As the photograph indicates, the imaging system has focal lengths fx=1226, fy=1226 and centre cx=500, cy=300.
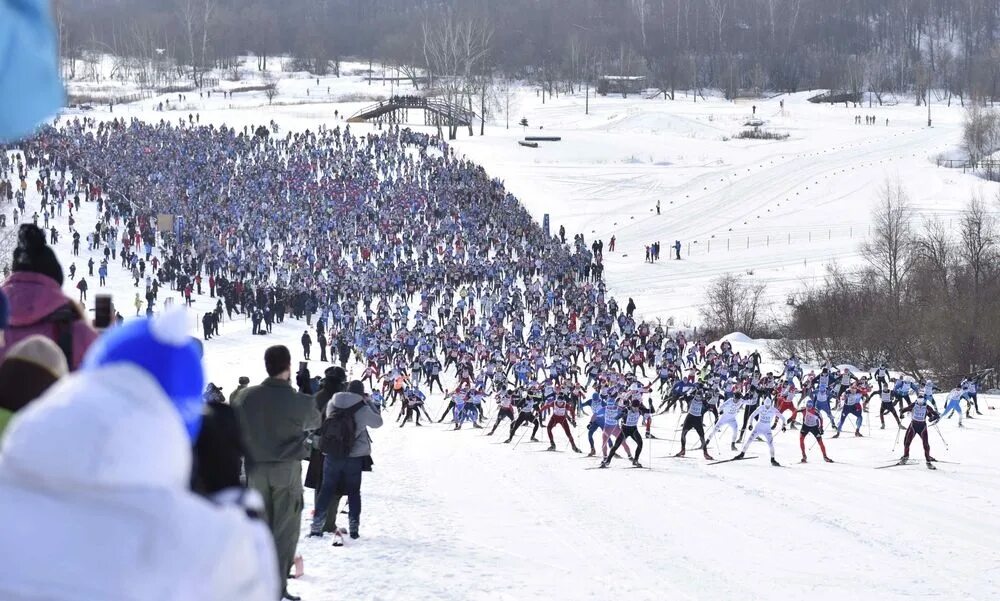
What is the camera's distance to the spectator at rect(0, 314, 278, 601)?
5.28ft

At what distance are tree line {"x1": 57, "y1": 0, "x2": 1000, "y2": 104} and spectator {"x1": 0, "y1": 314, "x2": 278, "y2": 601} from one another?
397 ft

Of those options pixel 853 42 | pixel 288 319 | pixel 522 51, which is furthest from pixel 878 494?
pixel 853 42

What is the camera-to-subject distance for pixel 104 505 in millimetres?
1633

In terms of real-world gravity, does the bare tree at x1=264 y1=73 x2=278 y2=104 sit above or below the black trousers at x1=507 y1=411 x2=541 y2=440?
above

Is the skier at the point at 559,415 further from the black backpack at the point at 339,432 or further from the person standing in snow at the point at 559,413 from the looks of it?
the black backpack at the point at 339,432

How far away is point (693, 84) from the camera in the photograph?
12794 cm

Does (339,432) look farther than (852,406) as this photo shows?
No

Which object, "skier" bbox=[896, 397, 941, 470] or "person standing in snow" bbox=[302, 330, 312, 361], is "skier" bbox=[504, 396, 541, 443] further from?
"person standing in snow" bbox=[302, 330, 312, 361]

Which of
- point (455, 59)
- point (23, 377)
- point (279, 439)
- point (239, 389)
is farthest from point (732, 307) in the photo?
point (455, 59)

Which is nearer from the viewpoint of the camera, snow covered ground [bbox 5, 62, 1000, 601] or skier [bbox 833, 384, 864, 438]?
snow covered ground [bbox 5, 62, 1000, 601]

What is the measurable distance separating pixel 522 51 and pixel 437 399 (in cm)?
11295

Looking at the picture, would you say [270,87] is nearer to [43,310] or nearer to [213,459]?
[43,310]

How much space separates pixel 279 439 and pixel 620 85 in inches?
4734

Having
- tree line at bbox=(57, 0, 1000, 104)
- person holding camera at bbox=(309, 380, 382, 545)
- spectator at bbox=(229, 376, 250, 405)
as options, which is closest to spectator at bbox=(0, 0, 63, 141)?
spectator at bbox=(229, 376, 250, 405)
